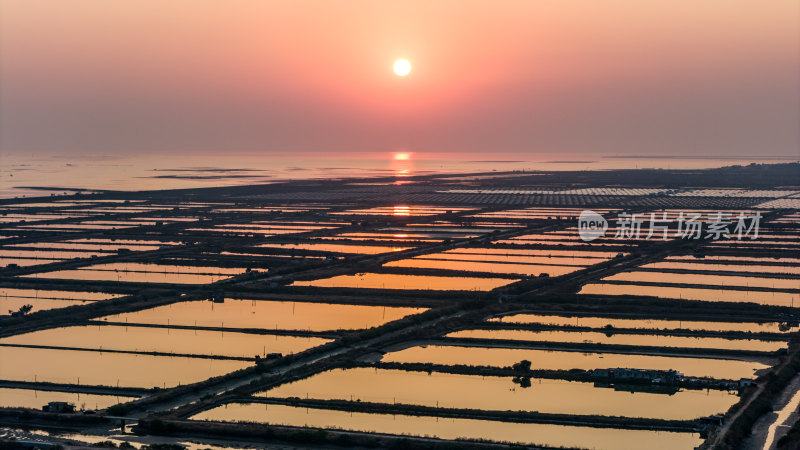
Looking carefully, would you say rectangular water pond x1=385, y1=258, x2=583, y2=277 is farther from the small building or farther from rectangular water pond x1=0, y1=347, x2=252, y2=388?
the small building

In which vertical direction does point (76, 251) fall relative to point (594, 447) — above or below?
above

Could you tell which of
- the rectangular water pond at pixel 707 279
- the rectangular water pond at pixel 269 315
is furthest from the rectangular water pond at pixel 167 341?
the rectangular water pond at pixel 707 279

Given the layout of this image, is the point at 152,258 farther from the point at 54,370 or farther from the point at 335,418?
the point at 335,418

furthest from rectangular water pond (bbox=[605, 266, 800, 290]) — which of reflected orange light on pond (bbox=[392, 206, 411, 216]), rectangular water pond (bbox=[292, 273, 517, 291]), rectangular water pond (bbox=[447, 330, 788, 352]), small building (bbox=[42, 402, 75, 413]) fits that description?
reflected orange light on pond (bbox=[392, 206, 411, 216])

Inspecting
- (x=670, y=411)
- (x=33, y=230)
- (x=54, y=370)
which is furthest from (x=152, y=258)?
(x=670, y=411)

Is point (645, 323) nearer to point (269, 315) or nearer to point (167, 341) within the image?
point (269, 315)
